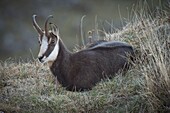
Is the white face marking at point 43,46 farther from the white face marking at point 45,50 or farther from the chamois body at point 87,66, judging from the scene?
the chamois body at point 87,66

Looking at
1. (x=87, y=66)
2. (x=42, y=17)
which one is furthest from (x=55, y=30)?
(x=42, y=17)

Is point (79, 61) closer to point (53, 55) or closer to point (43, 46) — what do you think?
point (53, 55)

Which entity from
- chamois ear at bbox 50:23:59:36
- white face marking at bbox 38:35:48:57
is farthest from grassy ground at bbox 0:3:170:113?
chamois ear at bbox 50:23:59:36

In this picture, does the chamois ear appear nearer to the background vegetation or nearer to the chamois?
the chamois

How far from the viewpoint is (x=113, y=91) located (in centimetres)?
901

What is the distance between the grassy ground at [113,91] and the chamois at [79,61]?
0.22 meters

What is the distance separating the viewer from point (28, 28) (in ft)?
85.6

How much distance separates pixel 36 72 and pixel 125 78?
2.26m

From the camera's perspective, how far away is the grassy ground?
8117 mm

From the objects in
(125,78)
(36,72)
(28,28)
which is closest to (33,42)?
(28,28)

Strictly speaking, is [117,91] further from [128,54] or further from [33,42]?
[33,42]

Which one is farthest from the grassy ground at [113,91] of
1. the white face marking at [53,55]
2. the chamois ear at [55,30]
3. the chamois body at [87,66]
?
the chamois ear at [55,30]

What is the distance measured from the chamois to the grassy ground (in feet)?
0.71

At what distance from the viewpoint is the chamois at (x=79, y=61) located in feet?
31.3
